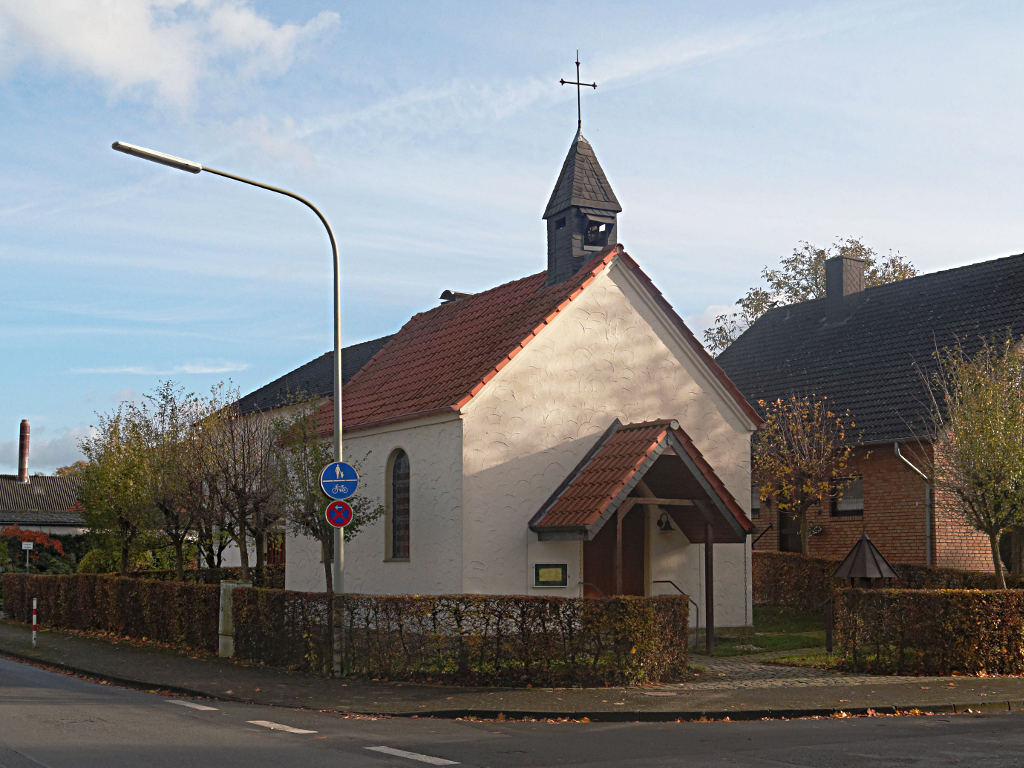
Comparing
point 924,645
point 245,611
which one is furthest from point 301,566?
point 924,645

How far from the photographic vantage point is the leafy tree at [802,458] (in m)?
28.7

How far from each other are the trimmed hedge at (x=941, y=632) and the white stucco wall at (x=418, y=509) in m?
7.55

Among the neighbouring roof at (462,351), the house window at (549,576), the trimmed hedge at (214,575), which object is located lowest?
the trimmed hedge at (214,575)

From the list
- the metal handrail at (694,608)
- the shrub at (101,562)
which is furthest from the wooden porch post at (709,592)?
the shrub at (101,562)

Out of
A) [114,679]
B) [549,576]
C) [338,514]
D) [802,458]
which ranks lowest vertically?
[114,679]

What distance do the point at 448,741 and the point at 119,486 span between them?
63.3 ft

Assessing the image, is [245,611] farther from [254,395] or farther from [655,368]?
[254,395]

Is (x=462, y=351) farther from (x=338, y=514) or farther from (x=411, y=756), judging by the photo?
(x=411, y=756)

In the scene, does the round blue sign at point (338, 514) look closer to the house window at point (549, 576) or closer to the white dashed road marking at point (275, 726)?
the white dashed road marking at point (275, 726)

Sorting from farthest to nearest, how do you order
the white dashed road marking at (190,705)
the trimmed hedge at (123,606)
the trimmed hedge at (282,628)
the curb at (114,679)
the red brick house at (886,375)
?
the red brick house at (886,375), the trimmed hedge at (123,606), the trimmed hedge at (282,628), the curb at (114,679), the white dashed road marking at (190,705)

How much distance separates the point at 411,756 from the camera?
10.9 metres

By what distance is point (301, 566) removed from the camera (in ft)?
90.1

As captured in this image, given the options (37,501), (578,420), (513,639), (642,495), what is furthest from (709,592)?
(37,501)

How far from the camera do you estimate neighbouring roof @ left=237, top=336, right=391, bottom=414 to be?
43597mm
